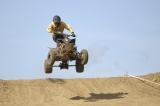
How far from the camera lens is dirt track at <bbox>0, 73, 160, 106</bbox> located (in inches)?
913

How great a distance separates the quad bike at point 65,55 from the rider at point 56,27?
0.26m

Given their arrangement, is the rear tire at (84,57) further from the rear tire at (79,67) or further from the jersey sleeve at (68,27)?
the jersey sleeve at (68,27)

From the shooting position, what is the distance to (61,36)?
21.3 meters

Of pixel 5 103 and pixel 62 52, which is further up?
pixel 62 52

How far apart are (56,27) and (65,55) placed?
1655mm

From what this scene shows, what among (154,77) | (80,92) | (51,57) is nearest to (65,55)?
(51,57)

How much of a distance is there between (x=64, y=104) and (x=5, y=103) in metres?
3.38

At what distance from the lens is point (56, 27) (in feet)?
69.7

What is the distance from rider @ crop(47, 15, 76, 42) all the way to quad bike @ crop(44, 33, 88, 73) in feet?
0.86

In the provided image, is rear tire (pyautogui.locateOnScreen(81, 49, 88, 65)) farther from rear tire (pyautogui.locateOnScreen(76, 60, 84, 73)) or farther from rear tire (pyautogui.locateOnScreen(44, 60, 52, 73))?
rear tire (pyautogui.locateOnScreen(44, 60, 52, 73))

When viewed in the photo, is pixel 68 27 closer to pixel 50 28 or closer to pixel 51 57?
pixel 50 28

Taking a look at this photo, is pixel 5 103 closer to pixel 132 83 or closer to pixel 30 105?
pixel 30 105

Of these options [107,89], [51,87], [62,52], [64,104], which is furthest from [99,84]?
[62,52]

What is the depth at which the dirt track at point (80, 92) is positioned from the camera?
23188mm
